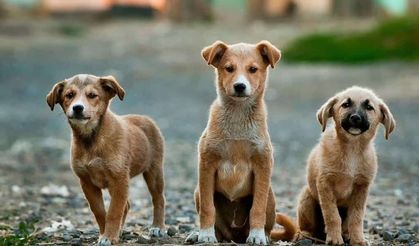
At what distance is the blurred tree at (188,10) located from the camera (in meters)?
31.1

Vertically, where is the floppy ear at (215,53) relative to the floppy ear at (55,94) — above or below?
above

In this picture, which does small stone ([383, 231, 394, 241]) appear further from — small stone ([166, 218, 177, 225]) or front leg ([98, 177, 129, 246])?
front leg ([98, 177, 129, 246])

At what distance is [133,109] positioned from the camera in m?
18.8

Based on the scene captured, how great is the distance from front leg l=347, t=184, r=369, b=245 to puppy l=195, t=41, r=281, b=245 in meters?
0.54

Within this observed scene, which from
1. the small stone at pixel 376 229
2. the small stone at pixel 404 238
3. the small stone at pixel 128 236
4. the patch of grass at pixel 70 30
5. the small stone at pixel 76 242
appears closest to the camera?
the small stone at pixel 76 242

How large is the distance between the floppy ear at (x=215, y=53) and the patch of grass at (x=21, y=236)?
68.6 inches

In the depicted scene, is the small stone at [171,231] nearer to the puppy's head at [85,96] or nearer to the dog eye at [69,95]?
the puppy's head at [85,96]

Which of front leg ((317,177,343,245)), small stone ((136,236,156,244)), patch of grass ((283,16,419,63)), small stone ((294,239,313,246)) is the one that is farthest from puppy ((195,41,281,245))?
Result: patch of grass ((283,16,419,63))

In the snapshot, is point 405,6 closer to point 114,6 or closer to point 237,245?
point 114,6

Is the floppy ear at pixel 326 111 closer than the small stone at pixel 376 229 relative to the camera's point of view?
Yes

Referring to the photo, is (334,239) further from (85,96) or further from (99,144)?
(85,96)

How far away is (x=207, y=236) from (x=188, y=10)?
24.3 meters

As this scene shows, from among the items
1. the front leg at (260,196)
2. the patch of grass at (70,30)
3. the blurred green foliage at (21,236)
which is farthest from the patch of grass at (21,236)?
the patch of grass at (70,30)

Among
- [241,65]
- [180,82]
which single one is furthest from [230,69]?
[180,82]
